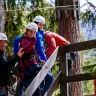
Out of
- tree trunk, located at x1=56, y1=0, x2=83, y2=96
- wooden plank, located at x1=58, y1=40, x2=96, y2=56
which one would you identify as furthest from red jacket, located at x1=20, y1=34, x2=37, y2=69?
tree trunk, located at x1=56, y1=0, x2=83, y2=96

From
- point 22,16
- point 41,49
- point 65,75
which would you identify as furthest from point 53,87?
point 22,16

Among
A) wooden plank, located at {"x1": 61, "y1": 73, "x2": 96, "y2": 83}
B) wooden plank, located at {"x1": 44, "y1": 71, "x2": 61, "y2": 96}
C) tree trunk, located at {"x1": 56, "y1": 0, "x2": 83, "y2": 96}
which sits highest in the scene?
tree trunk, located at {"x1": 56, "y1": 0, "x2": 83, "y2": 96}

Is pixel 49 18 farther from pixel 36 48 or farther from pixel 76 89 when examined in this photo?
pixel 36 48

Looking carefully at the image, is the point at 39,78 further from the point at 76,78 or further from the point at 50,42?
→ the point at 50,42

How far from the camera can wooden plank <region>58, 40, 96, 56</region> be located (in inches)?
223

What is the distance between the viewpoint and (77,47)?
19.0ft

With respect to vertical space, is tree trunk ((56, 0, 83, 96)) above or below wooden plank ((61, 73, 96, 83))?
above

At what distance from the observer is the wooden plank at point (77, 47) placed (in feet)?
18.6

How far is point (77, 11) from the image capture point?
8836mm

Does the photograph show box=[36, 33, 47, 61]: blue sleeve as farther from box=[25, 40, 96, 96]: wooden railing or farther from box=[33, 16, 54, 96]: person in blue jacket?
box=[25, 40, 96, 96]: wooden railing

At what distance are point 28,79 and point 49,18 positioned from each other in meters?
6.63

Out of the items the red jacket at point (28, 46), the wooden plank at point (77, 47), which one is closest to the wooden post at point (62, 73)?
the wooden plank at point (77, 47)

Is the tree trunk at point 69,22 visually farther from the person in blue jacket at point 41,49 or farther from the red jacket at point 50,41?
the person in blue jacket at point 41,49

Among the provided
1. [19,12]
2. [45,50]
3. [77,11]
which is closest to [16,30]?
[19,12]
